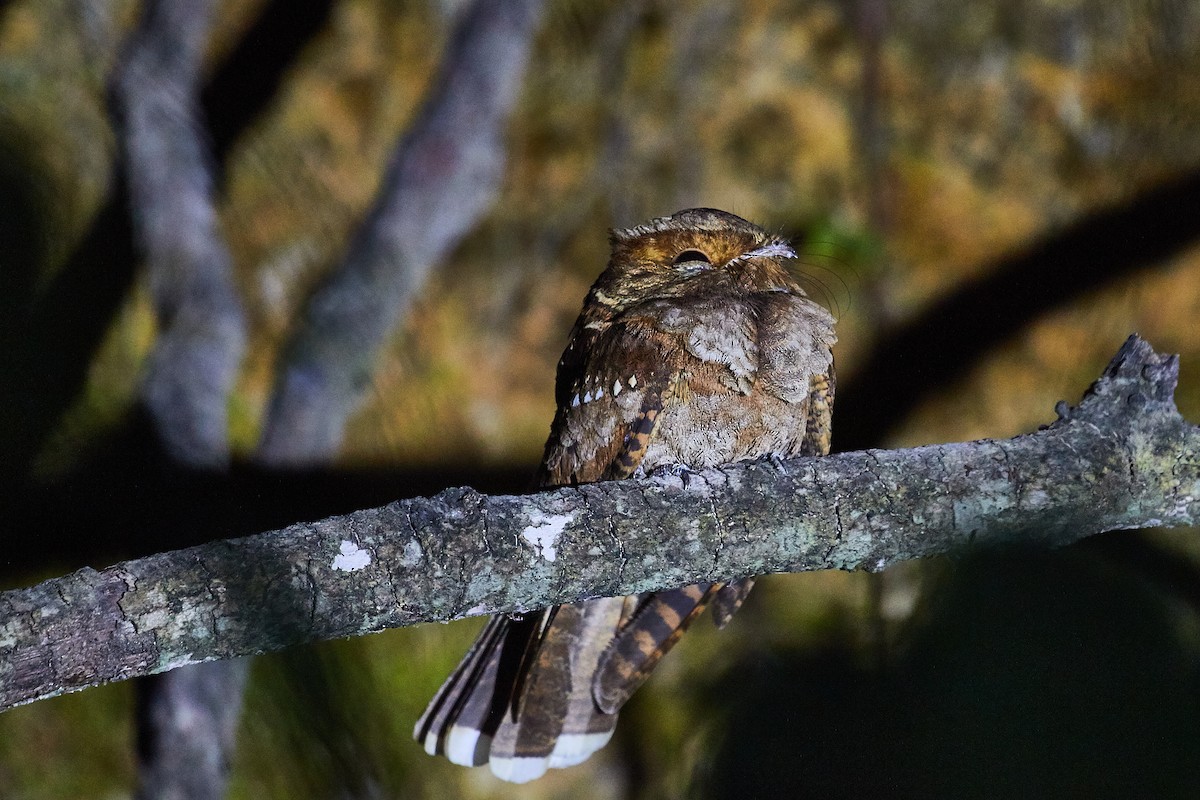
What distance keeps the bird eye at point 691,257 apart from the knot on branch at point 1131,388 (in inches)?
31.9

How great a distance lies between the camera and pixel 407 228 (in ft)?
10.9

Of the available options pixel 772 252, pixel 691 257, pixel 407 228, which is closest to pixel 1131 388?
pixel 772 252

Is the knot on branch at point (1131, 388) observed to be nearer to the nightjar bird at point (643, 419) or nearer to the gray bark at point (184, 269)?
the nightjar bird at point (643, 419)

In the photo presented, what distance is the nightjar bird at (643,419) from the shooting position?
210 centimetres

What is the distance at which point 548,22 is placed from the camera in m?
3.91

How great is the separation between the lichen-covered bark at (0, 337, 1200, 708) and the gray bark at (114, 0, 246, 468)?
4.39ft

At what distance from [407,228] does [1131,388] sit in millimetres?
2252

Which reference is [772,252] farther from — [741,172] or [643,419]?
[741,172]

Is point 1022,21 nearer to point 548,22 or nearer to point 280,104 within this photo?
point 548,22

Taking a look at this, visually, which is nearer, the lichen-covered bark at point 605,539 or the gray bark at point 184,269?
the lichen-covered bark at point 605,539

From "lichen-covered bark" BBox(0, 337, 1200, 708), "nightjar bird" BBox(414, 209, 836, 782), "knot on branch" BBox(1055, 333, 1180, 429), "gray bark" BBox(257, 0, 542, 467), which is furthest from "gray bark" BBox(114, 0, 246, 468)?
"knot on branch" BBox(1055, 333, 1180, 429)

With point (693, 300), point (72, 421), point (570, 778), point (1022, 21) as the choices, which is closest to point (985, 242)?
point (1022, 21)

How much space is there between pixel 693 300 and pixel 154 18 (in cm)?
173

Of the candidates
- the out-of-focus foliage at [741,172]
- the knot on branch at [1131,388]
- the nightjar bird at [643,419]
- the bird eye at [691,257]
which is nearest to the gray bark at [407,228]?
the out-of-focus foliage at [741,172]
